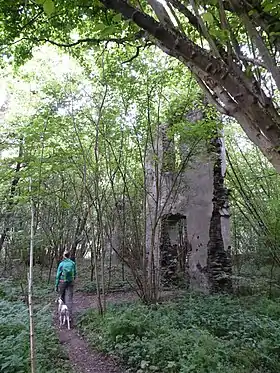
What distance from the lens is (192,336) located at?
471cm

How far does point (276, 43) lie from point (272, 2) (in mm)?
248

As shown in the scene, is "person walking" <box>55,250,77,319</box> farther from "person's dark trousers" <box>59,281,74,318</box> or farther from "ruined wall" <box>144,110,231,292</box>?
"ruined wall" <box>144,110,231,292</box>

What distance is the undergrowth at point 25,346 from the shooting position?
373cm

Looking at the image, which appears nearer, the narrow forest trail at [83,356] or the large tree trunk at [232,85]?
the large tree trunk at [232,85]

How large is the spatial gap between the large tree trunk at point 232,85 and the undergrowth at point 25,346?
2.32m

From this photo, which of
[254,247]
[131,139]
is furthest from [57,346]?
[254,247]

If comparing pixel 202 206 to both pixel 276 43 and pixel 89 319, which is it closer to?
pixel 89 319

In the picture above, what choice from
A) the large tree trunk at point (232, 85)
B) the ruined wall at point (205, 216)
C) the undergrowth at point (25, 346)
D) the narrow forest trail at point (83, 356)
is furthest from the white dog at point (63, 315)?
the large tree trunk at point (232, 85)

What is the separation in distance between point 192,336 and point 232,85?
4.02 m

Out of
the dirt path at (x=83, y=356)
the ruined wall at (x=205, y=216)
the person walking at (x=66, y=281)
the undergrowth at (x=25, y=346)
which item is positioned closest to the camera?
the undergrowth at (x=25, y=346)

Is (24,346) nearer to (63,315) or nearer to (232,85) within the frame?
(63,315)

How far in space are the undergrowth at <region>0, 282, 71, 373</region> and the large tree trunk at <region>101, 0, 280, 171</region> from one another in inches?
91.4

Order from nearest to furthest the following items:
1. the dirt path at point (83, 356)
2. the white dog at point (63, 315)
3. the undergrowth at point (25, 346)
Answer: the undergrowth at point (25, 346)
the dirt path at point (83, 356)
the white dog at point (63, 315)

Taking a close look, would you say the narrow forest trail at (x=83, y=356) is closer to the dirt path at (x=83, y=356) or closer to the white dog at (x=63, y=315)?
the dirt path at (x=83, y=356)
